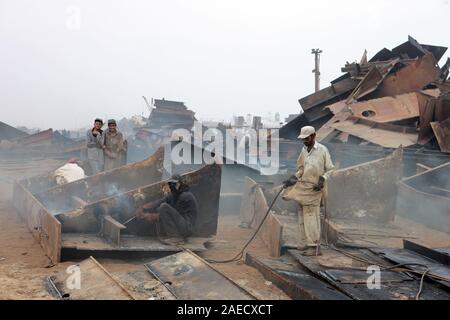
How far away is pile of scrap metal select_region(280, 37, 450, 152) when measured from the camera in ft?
36.1

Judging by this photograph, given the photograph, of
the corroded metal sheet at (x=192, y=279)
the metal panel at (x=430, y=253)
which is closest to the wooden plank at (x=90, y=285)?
the corroded metal sheet at (x=192, y=279)

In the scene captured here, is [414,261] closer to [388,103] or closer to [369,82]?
[388,103]

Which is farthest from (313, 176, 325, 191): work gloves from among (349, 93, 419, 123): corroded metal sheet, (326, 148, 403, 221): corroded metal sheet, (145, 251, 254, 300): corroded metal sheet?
(349, 93, 419, 123): corroded metal sheet

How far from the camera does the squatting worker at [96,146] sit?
8742mm

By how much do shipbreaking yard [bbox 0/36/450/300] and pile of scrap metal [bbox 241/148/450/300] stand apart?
0.9 inches

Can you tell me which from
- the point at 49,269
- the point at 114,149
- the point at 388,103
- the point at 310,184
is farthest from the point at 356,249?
the point at 388,103

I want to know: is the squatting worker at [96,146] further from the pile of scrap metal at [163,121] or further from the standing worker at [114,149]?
the pile of scrap metal at [163,121]

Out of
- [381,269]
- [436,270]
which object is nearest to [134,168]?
[381,269]

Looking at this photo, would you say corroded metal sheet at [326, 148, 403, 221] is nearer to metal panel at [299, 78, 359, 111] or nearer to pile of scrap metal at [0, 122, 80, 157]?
metal panel at [299, 78, 359, 111]

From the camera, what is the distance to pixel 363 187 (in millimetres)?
8000

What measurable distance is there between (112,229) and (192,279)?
1.78 meters

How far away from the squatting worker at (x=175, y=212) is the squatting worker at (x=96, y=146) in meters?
2.86
